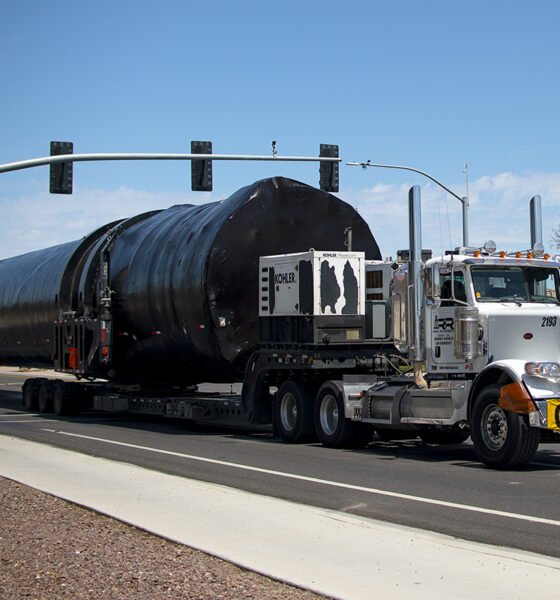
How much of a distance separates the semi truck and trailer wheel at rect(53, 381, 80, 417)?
4cm

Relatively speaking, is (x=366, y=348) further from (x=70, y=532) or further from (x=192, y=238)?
(x=70, y=532)

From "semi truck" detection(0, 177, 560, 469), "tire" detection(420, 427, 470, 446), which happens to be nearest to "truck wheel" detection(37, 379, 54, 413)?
"semi truck" detection(0, 177, 560, 469)

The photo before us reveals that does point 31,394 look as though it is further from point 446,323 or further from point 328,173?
point 446,323

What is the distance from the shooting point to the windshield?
16078mm

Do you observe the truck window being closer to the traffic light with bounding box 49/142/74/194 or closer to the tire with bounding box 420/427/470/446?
the tire with bounding box 420/427/470/446

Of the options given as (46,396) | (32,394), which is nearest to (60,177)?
(46,396)

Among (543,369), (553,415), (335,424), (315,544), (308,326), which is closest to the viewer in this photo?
(315,544)

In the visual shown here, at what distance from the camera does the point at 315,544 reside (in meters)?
9.11

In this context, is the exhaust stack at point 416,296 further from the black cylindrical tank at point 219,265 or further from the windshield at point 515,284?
the black cylindrical tank at point 219,265

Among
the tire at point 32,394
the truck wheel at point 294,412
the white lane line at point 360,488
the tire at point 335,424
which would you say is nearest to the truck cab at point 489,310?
the tire at point 335,424

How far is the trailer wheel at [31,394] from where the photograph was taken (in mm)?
29172

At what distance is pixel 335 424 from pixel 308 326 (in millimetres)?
1725

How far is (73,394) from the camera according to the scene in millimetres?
26938

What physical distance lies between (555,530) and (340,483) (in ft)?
13.0
